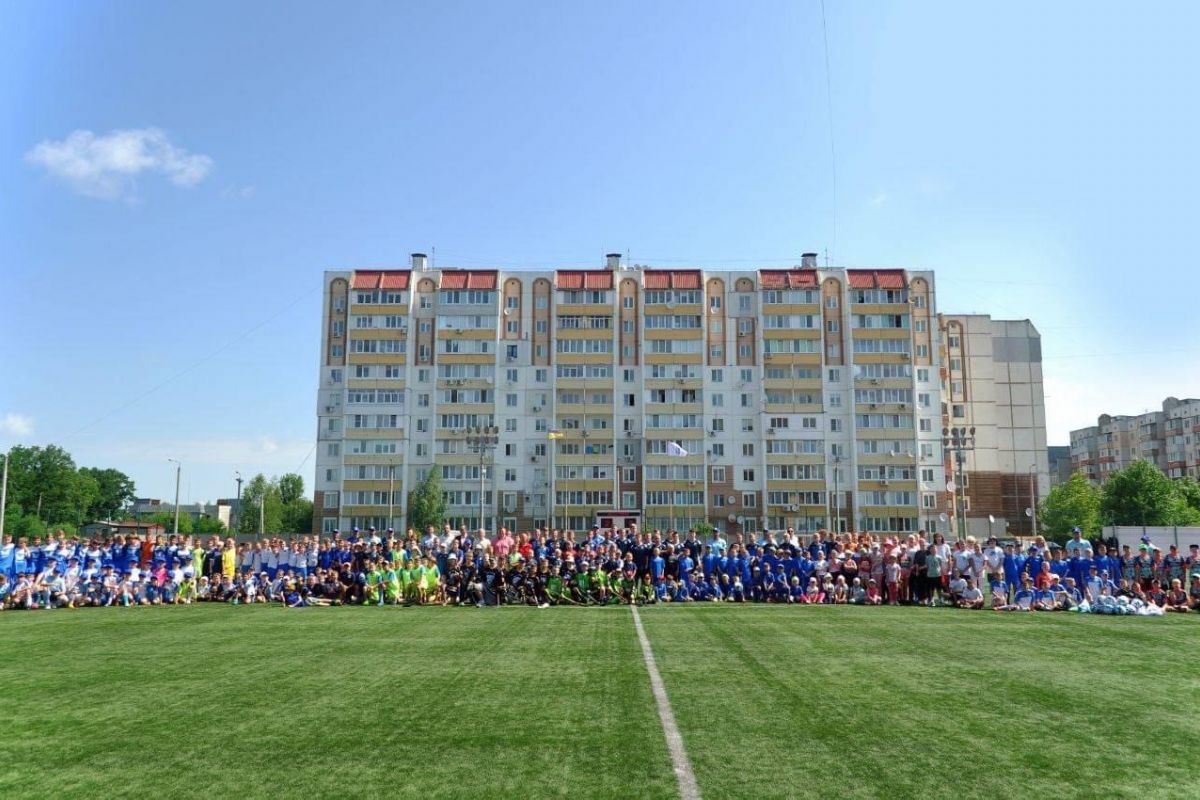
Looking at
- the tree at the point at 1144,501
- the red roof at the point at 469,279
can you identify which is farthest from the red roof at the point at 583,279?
the tree at the point at 1144,501

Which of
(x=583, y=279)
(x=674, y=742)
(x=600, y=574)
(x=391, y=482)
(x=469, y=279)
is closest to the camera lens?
(x=674, y=742)

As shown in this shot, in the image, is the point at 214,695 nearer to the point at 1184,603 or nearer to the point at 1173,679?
the point at 1173,679

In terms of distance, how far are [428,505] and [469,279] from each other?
2065 centimetres

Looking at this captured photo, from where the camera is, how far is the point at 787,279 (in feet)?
246

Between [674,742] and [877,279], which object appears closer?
[674,742]

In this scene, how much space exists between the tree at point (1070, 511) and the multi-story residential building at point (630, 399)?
42.1 ft

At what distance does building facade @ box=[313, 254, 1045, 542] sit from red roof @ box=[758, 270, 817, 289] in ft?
0.52

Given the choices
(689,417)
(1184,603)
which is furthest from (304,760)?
(689,417)

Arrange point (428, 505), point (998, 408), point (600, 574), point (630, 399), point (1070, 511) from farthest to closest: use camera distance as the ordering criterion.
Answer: point (998, 408), point (1070, 511), point (630, 399), point (428, 505), point (600, 574)

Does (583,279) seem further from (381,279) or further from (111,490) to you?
(111,490)

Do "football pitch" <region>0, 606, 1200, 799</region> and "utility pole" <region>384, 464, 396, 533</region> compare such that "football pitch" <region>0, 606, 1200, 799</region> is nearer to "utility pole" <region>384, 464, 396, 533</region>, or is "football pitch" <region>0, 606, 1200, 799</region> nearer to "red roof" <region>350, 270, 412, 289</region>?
"utility pole" <region>384, 464, 396, 533</region>

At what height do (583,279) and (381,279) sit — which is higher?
(583,279)

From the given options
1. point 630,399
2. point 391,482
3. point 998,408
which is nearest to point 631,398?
point 630,399

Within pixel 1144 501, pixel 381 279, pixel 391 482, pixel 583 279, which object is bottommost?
pixel 1144 501
